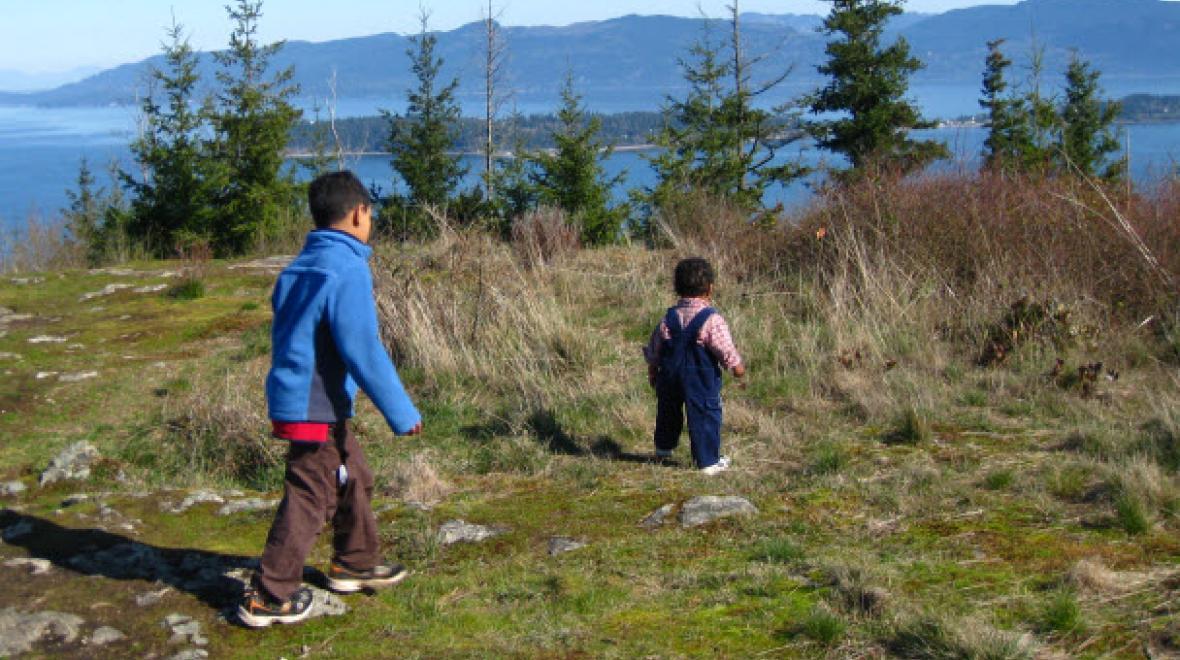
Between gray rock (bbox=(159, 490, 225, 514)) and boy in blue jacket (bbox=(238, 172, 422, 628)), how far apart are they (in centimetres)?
138

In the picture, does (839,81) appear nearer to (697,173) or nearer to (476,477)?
(697,173)

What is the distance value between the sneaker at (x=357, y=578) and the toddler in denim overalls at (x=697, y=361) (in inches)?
76.9

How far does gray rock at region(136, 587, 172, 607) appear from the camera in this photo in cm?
393

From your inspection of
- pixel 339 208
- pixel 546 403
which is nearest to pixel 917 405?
pixel 546 403

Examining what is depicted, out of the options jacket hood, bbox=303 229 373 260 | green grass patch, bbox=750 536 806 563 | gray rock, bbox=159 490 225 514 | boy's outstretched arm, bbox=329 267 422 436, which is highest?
jacket hood, bbox=303 229 373 260

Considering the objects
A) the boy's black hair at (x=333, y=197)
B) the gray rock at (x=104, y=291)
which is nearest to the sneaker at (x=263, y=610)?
the boy's black hair at (x=333, y=197)

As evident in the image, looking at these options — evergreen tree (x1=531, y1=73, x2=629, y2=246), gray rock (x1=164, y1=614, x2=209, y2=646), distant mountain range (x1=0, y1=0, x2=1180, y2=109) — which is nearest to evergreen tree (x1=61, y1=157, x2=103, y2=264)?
distant mountain range (x1=0, y1=0, x2=1180, y2=109)

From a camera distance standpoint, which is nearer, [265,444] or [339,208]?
[339,208]

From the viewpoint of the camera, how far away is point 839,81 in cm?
2600

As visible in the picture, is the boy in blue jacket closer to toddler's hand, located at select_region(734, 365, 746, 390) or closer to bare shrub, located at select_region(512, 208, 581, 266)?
toddler's hand, located at select_region(734, 365, 746, 390)

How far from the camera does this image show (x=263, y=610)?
12.4ft

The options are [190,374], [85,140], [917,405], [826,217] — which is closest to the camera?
[917,405]

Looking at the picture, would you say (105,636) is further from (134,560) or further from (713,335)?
(713,335)

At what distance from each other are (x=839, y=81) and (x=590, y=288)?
57.4ft
